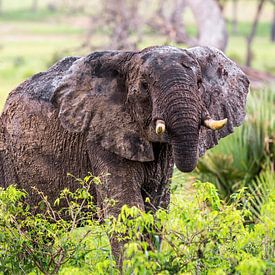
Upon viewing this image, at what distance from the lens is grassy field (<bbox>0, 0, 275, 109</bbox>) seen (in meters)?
38.8

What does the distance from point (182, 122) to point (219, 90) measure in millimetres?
1024

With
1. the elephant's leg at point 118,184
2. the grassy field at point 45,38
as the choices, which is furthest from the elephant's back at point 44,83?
the grassy field at point 45,38

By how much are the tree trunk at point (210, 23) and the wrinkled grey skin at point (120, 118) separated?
38.1 feet

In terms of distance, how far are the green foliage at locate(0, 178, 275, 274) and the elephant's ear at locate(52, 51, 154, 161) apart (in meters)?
0.61

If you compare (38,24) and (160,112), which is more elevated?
(160,112)

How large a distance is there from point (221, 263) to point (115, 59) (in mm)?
1759

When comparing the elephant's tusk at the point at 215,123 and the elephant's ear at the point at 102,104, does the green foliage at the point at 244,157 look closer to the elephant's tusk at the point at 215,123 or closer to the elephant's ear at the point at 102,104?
the elephant's ear at the point at 102,104

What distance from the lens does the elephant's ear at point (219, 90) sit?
7.08 meters

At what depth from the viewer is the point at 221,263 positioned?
5.96 metres

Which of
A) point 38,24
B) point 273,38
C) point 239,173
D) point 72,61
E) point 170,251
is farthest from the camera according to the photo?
point 38,24

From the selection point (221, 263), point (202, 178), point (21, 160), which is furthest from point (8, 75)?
point (221, 263)

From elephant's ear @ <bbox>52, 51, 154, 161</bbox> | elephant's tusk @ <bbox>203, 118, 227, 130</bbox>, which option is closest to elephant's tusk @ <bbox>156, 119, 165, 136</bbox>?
elephant's tusk @ <bbox>203, 118, 227, 130</bbox>

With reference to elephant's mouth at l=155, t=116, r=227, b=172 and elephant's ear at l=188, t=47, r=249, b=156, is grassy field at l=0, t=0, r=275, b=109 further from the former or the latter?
elephant's mouth at l=155, t=116, r=227, b=172

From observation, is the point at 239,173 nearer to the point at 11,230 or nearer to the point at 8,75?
the point at 11,230
